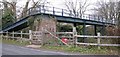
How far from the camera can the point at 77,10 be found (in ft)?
197

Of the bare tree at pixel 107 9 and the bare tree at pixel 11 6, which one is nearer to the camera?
the bare tree at pixel 11 6

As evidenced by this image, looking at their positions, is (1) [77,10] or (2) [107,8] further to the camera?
(1) [77,10]

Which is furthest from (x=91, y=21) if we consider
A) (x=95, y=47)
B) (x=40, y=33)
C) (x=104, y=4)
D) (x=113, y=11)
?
(x=95, y=47)

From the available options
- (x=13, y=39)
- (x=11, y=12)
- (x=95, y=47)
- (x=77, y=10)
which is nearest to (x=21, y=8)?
(x=11, y=12)

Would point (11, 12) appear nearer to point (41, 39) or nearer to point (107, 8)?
point (41, 39)

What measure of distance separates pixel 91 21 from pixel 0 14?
1698 cm

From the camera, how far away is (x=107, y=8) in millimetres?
53781

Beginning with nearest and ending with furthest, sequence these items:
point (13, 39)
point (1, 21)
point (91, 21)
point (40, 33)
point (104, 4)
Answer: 1. point (40, 33)
2. point (13, 39)
3. point (1, 21)
4. point (91, 21)
5. point (104, 4)

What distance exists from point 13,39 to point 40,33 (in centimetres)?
683

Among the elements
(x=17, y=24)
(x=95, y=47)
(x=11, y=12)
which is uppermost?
(x=11, y=12)

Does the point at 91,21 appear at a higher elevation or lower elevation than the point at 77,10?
lower

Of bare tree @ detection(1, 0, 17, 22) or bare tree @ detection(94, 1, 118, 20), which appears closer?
bare tree @ detection(1, 0, 17, 22)

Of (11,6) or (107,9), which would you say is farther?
(107,9)

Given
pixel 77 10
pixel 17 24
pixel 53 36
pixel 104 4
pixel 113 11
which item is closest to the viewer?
pixel 53 36
